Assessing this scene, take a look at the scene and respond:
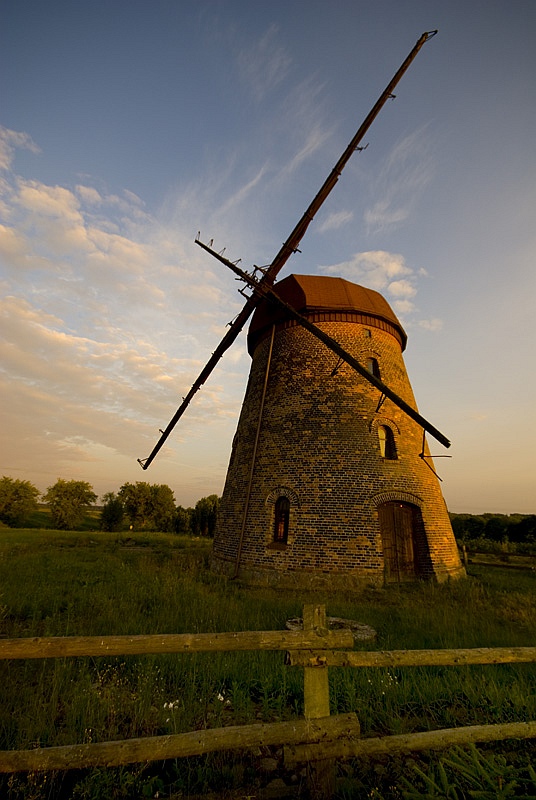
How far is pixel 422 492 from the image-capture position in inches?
411

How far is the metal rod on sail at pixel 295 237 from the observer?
35.4 ft

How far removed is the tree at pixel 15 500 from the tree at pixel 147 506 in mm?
12165

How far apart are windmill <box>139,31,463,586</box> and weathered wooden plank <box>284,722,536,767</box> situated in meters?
6.73

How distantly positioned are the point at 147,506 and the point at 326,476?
4182 cm

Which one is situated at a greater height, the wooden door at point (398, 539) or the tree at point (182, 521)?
the tree at point (182, 521)

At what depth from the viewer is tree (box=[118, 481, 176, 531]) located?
1818 inches

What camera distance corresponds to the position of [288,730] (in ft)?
7.72

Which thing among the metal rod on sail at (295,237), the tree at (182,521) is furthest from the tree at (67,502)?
the metal rod on sail at (295,237)

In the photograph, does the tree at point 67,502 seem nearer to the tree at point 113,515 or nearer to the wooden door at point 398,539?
the tree at point 113,515

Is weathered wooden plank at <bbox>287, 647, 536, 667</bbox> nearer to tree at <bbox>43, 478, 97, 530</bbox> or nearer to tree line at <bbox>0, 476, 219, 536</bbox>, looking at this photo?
tree line at <bbox>0, 476, 219, 536</bbox>

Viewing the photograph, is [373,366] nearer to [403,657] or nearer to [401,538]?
[401,538]

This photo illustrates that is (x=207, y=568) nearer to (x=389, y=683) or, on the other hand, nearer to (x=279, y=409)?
(x=279, y=409)

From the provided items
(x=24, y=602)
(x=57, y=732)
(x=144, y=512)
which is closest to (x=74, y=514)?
(x=144, y=512)

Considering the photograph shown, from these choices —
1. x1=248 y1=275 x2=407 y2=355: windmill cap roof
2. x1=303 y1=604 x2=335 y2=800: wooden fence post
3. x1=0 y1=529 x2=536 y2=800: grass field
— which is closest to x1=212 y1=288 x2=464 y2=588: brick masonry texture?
x1=248 y1=275 x2=407 y2=355: windmill cap roof
